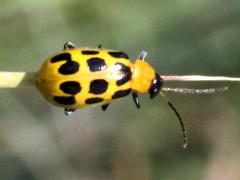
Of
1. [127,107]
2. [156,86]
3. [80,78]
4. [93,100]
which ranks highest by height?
[80,78]

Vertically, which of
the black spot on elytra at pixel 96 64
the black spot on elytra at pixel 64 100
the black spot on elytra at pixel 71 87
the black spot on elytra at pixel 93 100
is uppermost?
the black spot on elytra at pixel 96 64

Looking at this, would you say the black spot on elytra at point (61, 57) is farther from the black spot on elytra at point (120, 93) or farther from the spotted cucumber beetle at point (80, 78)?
the black spot on elytra at point (120, 93)

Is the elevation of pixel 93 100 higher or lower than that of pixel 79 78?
lower

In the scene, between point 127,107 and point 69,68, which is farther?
point 127,107

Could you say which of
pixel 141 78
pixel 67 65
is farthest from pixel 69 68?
pixel 141 78

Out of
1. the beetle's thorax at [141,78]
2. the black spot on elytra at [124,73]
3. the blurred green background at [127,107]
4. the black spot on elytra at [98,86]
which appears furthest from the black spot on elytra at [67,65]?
the blurred green background at [127,107]

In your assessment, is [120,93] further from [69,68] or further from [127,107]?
[127,107]

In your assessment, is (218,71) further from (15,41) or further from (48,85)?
(48,85)
